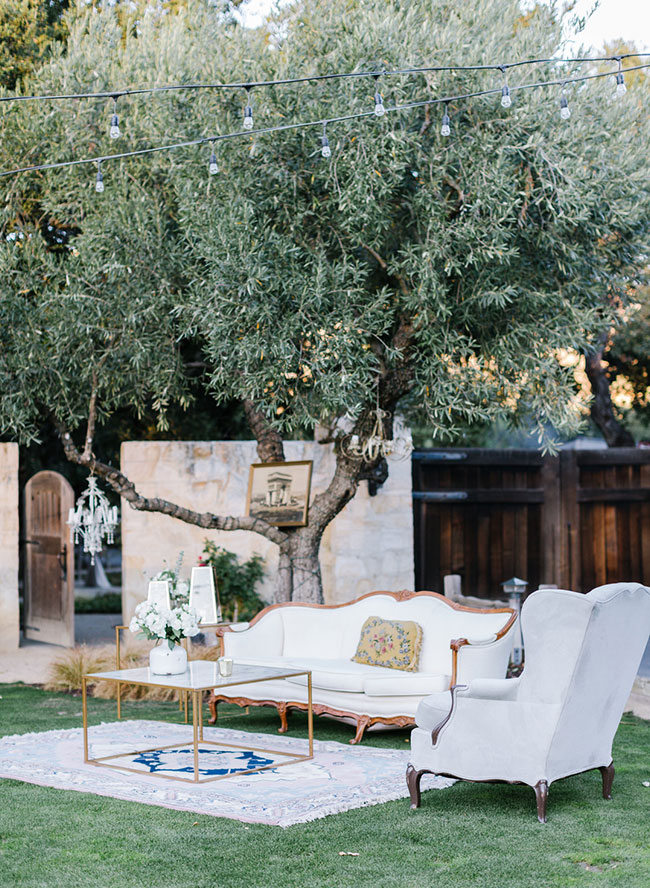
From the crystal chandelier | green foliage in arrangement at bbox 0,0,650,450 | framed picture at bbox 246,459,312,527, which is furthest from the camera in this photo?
framed picture at bbox 246,459,312,527

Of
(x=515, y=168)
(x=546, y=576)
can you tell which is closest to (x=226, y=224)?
(x=515, y=168)

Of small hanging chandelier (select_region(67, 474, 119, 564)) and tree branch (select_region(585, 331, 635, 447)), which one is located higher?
tree branch (select_region(585, 331, 635, 447))

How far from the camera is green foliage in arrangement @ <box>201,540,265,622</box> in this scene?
34.2 feet

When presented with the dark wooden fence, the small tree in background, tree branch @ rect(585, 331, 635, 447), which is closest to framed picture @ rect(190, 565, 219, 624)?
the small tree in background

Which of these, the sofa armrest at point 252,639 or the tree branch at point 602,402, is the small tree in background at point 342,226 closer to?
the sofa armrest at point 252,639

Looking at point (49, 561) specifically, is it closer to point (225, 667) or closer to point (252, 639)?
point (252, 639)

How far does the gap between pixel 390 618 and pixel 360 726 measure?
0.97 m

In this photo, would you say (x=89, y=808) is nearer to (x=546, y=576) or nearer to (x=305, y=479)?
(x=305, y=479)

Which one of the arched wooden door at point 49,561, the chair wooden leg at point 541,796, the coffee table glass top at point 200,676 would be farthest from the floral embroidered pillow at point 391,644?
the arched wooden door at point 49,561

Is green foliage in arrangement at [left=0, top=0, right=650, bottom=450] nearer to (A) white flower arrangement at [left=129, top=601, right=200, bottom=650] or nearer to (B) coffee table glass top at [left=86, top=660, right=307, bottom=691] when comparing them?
(A) white flower arrangement at [left=129, top=601, right=200, bottom=650]

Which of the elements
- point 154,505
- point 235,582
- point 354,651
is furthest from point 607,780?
point 235,582

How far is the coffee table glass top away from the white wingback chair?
1.42m

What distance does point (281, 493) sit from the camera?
9.07m

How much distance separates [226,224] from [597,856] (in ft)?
16.1
